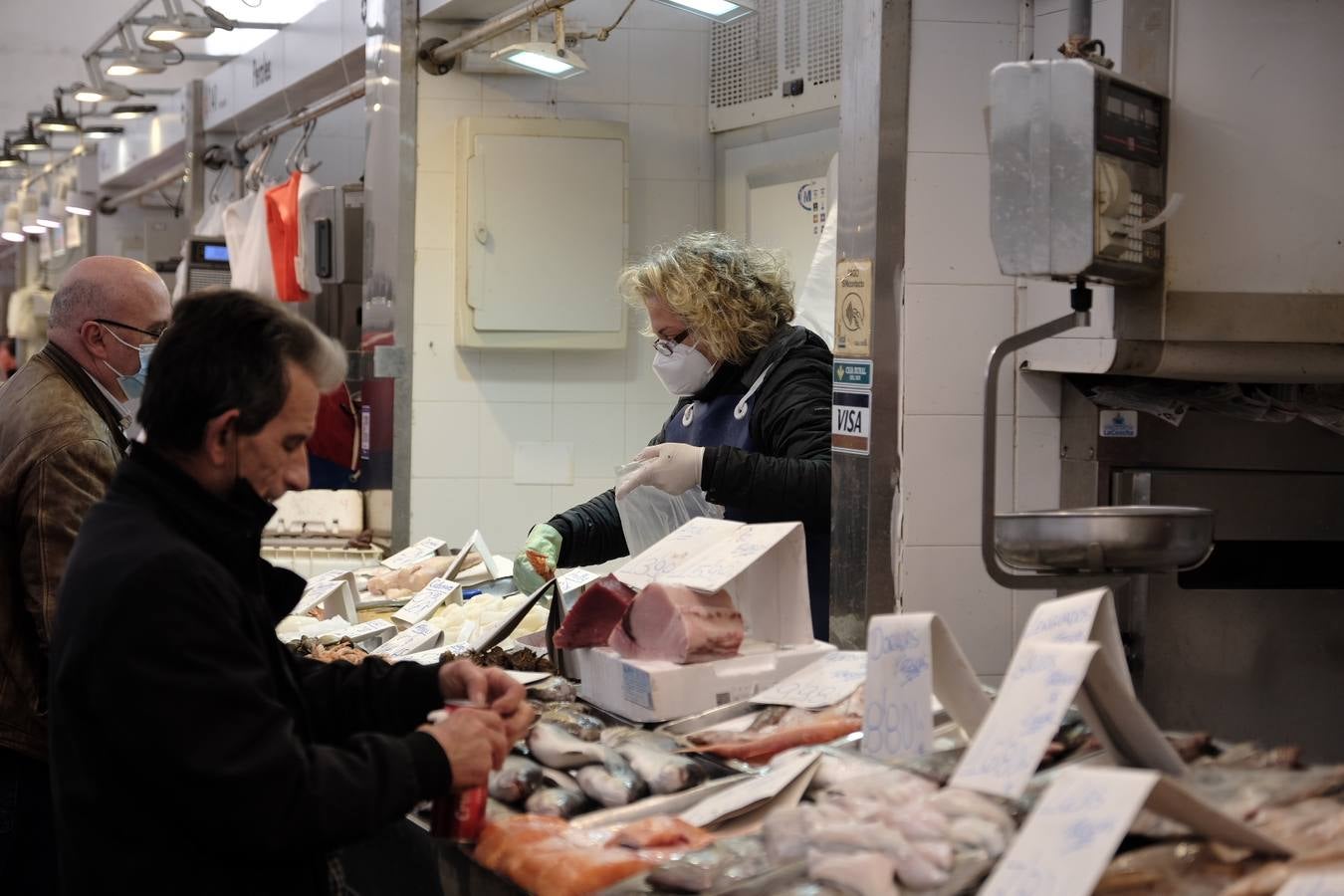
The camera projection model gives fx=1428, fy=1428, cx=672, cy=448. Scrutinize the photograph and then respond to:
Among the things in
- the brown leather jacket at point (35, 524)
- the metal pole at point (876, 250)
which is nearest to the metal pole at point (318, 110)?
the metal pole at point (876, 250)

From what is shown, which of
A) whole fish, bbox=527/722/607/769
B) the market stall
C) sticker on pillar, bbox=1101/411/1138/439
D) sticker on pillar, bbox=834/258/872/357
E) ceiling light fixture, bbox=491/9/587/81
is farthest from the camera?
ceiling light fixture, bbox=491/9/587/81

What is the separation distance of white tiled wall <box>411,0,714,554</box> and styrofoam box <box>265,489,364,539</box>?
0.71 m

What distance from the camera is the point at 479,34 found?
607 centimetres

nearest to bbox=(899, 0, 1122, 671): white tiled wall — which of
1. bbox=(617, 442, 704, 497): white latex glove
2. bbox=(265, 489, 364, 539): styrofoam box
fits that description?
bbox=(617, 442, 704, 497): white latex glove

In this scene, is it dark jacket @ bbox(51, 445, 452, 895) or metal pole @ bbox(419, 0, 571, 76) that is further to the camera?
metal pole @ bbox(419, 0, 571, 76)

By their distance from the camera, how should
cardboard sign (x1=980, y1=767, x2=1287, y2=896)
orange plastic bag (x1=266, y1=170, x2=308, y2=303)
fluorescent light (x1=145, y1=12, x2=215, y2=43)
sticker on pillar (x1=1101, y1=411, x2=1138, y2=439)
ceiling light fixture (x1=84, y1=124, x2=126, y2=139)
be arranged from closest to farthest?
1. cardboard sign (x1=980, y1=767, x2=1287, y2=896)
2. sticker on pillar (x1=1101, y1=411, x2=1138, y2=439)
3. fluorescent light (x1=145, y1=12, x2=215, y2=43)
4. orange plastic bag (x1=266, y1=170, x2=308, y2=303)
5. ceiling light fixture (x1=84, y1=124, x2=126, y2=139)

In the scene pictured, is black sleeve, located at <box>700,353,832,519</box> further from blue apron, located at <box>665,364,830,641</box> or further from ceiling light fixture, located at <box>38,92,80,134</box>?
ceiling light fixture, located at <box>38,92,80,134</box>

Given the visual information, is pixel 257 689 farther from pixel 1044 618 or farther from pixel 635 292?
pixel 635 292

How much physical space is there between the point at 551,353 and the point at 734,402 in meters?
2.79

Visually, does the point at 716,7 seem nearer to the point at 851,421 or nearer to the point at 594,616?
the point at 851,421

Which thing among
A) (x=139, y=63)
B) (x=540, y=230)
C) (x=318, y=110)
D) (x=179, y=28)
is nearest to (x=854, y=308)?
(x=540, y=230)

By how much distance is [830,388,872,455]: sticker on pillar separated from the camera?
3.58m

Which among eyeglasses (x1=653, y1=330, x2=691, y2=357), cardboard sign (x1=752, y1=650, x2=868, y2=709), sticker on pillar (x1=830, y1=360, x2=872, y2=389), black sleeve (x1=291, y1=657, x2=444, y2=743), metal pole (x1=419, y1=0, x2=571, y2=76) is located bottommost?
cardboard sign (x1=752, y1=650, x2=868, y2=709)

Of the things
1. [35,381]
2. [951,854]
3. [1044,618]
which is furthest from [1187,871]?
[35,381]
